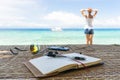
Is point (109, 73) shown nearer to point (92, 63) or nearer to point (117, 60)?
point (92, 63)

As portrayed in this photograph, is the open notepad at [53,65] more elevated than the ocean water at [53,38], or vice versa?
the open notepad at [53,65]

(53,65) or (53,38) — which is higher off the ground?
(53,65)

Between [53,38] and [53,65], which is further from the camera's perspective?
[53,38]

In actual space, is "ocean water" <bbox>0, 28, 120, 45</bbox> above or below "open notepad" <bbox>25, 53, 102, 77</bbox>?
below

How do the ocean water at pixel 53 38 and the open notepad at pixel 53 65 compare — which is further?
the ocean water at pixel 53 38

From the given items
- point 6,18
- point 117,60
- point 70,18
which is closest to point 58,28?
point 70,18

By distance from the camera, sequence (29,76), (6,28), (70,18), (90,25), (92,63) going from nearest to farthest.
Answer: (29,76) < (92,63) < (90,25) < (70,18) < (6,28)

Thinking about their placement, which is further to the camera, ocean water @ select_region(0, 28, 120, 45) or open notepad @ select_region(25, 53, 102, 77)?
ocean water @ select_region(0, 28, 120, 45)

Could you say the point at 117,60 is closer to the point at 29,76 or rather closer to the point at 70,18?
the point at 29,76

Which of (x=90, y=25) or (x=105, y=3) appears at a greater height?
(x=105, y=3)

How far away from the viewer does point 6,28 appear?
22.7m

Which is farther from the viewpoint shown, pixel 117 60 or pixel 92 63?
pixel 117 60

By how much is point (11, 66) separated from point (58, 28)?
1854 centimetres

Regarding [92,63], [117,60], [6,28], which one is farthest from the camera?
[6,28]
